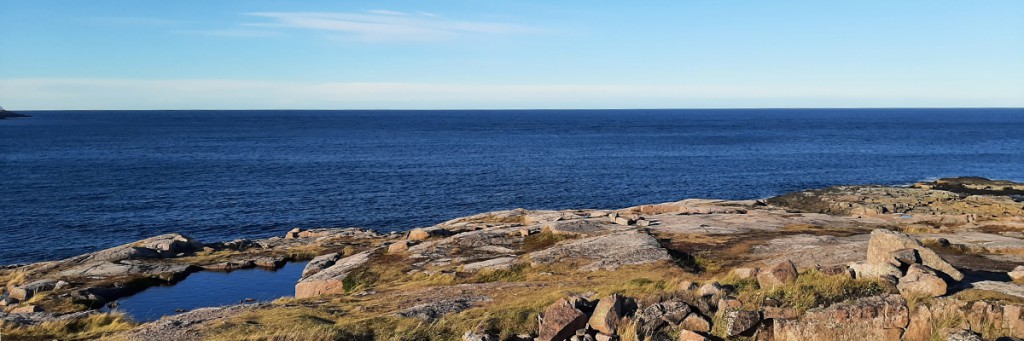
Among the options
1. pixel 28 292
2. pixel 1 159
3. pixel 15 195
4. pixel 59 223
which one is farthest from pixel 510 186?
pixel 1 159

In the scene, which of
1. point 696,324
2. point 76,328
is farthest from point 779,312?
point 76,328

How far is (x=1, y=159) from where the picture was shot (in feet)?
423

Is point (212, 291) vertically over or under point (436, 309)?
under

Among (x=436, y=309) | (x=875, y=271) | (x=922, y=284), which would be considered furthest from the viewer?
(x=436, y=309)

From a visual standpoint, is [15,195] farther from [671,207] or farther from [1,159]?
[671,207]

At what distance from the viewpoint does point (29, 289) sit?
3734 centimetres

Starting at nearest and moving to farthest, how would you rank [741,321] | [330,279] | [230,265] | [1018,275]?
[741,321] → [1018,275] → [330,279] → [230,265]

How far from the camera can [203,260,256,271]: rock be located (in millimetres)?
45000

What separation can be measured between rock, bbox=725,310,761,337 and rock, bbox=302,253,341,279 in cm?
2596

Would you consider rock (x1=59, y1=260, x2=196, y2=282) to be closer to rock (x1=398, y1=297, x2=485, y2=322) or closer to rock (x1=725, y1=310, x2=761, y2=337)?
rock (x1=398, y1=297, x2=485, y2=322)

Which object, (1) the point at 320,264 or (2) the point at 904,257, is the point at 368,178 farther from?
(2) the point at 904,257

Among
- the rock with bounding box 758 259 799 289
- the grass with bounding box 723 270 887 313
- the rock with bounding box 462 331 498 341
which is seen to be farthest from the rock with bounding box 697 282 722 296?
the rock with bounding box 462 331 498 341

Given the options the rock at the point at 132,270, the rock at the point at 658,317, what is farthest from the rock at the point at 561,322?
the rock at the point at 132,270

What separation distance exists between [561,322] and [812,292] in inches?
275
